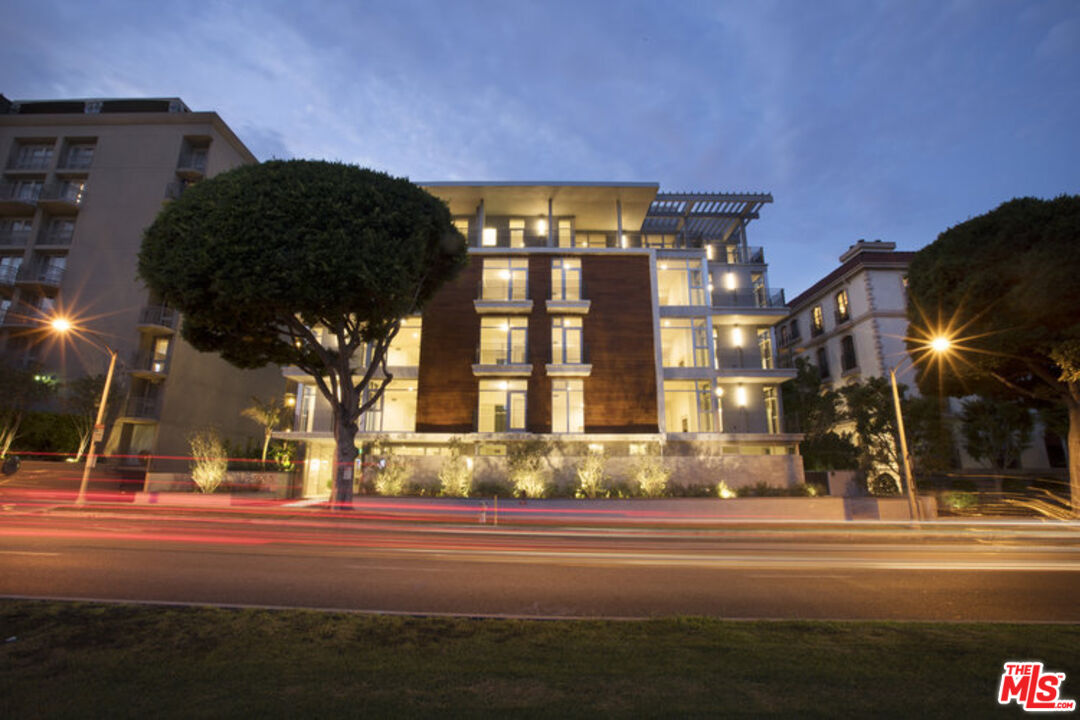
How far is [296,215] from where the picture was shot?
55.8 feet

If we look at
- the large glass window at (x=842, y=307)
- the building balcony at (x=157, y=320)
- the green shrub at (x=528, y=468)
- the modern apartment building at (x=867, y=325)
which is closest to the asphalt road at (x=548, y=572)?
the green shrub at (x=528, y=468)

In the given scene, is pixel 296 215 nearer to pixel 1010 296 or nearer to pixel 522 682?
pixel 522 682

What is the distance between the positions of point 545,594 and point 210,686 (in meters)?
4.94

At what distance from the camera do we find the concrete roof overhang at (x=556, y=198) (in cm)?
3034

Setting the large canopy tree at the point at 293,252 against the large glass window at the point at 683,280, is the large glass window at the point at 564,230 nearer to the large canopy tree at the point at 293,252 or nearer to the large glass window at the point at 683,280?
the large glass window at the point at 683,280

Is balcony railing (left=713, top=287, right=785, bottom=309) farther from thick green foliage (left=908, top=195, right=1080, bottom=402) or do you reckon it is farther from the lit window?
the lit window

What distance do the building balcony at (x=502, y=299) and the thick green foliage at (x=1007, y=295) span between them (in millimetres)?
18722

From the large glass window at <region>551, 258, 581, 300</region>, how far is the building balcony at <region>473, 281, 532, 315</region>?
1788 millimetres

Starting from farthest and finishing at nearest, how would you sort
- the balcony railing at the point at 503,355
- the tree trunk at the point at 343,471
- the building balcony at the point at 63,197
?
the building balcony at the point at 63,197 → the balcony railing at the point at 503,355 → the tree trunk at the point at 343,471

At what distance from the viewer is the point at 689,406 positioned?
29688 mm

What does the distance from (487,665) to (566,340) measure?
83.4ft

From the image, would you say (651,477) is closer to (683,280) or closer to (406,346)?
(683,280)

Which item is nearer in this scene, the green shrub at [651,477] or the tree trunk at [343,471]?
the tree trunk at [343,471]

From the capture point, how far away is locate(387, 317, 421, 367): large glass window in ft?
101
